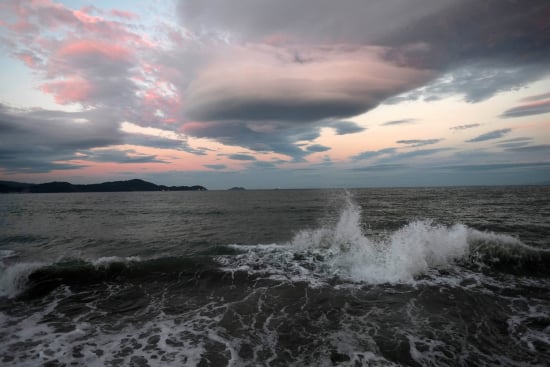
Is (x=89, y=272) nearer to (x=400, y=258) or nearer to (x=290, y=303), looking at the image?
(x=290, y=303)

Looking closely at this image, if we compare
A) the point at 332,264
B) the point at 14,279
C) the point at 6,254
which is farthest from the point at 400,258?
the point at 6,254

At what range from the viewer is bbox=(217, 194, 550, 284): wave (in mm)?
11836

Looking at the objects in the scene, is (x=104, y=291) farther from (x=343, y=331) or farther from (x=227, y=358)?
(x=343, y=331)

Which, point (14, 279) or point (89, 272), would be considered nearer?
point (14, 279)

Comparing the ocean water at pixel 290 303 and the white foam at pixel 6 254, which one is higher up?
the ocean water at pixel 290 303

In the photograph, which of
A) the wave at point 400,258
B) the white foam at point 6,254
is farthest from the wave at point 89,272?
the white foam at point 6,254

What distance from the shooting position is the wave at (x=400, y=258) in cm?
1184

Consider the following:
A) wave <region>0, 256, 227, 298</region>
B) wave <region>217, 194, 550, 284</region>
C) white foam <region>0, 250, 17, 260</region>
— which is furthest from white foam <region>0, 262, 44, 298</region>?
wave <region>217, 194, 550, 284</region>

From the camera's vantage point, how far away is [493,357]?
615 centimetres

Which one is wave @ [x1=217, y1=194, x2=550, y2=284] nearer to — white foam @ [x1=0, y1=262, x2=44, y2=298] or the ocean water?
the ocean water

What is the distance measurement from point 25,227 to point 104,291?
86.7 ft

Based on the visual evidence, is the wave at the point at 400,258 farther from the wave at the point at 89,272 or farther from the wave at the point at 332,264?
the wave at the point at 89,272

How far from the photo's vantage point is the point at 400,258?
1247 cm

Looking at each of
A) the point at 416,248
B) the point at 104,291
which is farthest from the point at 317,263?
the point at 104,291
